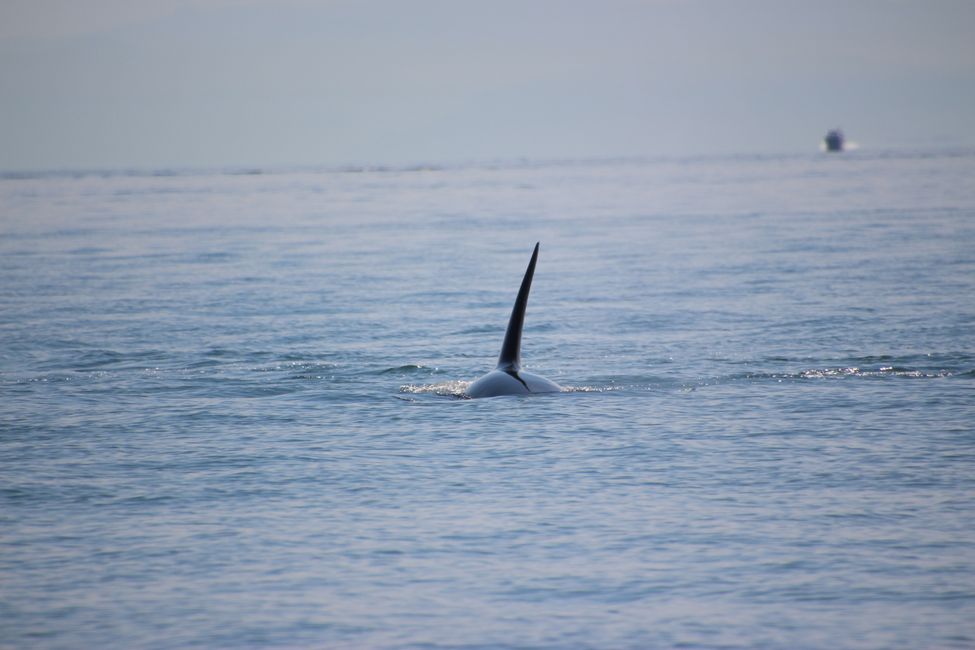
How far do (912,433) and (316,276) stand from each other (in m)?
26.3

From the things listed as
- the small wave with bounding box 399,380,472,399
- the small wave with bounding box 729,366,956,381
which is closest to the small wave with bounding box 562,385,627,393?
the small wave with bounding box 399,380,472,399

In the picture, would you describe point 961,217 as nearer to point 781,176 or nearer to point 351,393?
point 351,393

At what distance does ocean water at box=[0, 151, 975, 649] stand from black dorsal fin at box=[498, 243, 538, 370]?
0.72m

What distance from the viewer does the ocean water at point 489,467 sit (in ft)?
30.9

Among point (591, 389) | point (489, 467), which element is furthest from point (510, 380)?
point (489, 467)

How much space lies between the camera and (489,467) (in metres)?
13.8

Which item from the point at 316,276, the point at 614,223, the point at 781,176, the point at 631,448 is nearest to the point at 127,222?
the point at 614,223

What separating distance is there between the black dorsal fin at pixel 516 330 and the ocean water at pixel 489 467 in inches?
28.5

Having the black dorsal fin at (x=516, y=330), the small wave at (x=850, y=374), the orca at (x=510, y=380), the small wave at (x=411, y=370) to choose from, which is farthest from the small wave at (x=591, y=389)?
the small wave at (x=411, y=370)

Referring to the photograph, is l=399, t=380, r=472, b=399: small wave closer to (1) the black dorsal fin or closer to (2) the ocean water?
(2) the ocean water

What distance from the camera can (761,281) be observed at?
3425 cm

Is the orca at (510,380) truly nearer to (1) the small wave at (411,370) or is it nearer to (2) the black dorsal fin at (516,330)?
(2) the black dorsal fin at (516,330)

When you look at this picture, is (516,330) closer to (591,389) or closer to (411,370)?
(591,389)

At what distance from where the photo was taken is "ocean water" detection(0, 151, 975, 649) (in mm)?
9406
